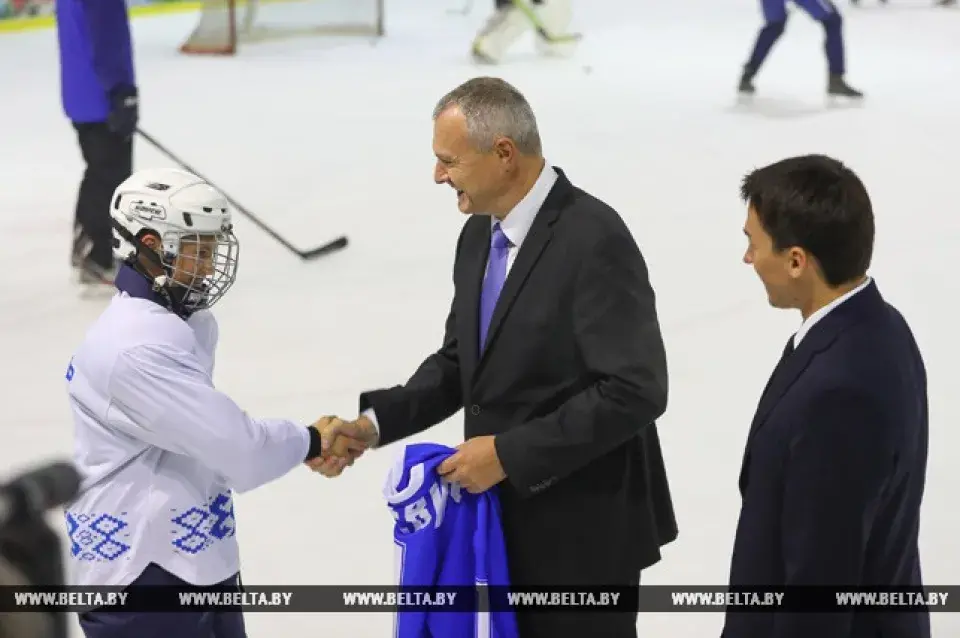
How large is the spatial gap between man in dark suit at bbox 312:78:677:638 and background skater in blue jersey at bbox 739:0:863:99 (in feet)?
22.5

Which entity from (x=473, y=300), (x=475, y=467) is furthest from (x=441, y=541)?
(x=473, y=300)

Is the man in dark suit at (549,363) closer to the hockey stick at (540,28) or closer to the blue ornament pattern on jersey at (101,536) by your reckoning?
the blue ornament pattern on jersey at (101,536)

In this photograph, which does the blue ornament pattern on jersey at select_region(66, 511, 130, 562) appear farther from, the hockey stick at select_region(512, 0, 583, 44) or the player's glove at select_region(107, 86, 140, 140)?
the hockey stick at select_region(512, 0, 583, 44)

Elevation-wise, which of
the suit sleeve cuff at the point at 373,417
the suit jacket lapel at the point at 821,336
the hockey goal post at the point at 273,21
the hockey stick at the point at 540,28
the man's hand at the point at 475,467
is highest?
the suit jacket lapel at the point at 821,336

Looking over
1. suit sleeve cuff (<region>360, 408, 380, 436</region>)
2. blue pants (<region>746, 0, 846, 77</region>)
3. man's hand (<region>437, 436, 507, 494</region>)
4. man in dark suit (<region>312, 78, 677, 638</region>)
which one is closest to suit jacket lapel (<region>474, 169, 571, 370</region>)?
man in dark suit (<region>312, 78, 677, 638</region>)

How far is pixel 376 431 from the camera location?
220cm

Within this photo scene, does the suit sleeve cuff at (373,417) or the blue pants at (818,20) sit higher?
the suit sleeve cuff at (373,417)

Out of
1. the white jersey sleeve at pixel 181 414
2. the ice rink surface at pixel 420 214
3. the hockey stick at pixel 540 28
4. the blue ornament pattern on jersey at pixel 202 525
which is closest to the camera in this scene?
the white jersey sleeve at pixel 181 414

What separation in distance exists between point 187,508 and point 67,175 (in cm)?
549

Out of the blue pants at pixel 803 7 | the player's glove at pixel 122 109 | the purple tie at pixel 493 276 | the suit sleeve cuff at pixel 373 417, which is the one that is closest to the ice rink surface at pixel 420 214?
the blue pants at pixel 803 7

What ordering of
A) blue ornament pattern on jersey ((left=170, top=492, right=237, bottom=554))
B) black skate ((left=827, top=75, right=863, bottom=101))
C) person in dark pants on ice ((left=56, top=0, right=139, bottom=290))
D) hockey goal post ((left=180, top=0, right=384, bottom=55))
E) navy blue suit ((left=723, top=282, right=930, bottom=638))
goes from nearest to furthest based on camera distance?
1. navy blue suit ((left=723, top=282, right=930, bottom=638))
2. blue ornament pattern on jersey ((left=170, top=492, right=237, bottom=554))
3. person in dark pants on ice ((left=56, top=0, right=139, bottom=290))
4. black skate ((left=827, top=75, right=863, bottom=101))
5. hockey goal post ((left=180, top=0, right=384, bottom=55))

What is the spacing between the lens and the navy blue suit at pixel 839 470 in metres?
1.54

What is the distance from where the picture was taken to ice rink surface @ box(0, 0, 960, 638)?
3443 millimetres

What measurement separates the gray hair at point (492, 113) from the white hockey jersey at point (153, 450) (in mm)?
511
